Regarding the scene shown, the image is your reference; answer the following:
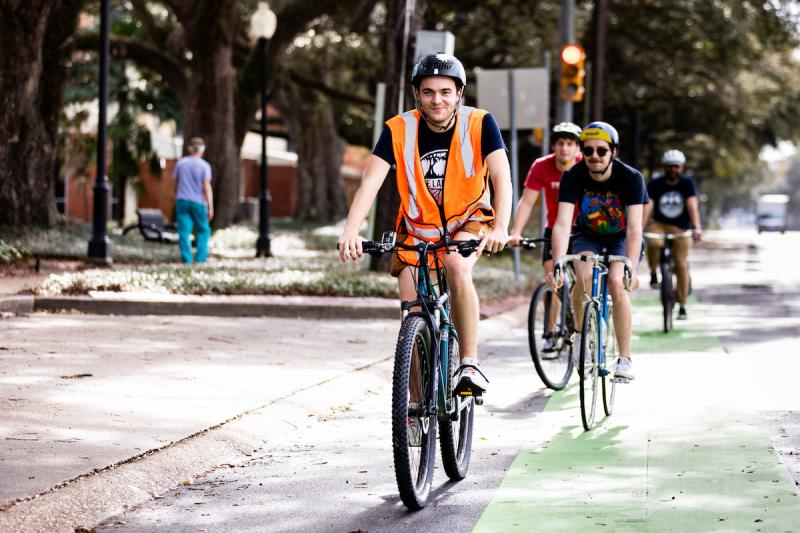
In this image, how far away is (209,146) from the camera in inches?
1172

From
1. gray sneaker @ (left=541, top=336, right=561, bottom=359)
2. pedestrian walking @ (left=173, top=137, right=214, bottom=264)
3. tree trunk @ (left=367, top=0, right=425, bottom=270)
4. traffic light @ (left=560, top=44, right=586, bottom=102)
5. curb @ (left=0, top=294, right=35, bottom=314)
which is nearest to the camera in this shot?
gray sneaker @ (left=541, top=336, right=561, bottom=359)

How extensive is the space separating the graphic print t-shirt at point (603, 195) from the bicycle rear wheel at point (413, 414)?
3.01 meters

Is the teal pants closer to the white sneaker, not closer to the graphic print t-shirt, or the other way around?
the graphic print t-shirt

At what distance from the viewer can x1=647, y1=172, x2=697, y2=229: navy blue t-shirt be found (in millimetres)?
14930

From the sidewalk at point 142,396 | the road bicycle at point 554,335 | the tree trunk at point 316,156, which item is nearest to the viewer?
the sidewalk at point 142,396

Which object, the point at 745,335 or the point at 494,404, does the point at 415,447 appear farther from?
the point at 745,335

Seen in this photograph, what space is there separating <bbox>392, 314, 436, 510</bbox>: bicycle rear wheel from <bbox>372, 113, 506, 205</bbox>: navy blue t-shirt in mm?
719

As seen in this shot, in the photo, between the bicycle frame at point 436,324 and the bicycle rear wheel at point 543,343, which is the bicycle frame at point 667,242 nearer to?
the bicycle rear wheel at point 543,343

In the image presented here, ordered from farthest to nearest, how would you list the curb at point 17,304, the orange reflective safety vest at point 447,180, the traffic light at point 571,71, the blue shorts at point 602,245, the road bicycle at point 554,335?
the traffic light at point 571,71, the curb at point 17,304, the road bicycle at point 554,335, the blue shorts at point 602,245, the orange reflective safety vest at point 447,180

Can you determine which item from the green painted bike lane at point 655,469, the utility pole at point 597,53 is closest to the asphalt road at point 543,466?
the green painted bike lane at point 655,469

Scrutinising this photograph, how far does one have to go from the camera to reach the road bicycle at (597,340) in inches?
325

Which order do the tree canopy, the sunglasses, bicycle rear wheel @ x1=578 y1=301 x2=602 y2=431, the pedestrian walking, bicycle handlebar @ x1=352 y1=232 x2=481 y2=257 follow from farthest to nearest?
1. the tree canopy
2. the pedestrian walking
3. the sunglasses
4. bicycle rear wheel @ x1=578 y1=301 x2=602 y2=431
5. bicycle handlebar @ x1=352 y1=232 x2=481 y2=257

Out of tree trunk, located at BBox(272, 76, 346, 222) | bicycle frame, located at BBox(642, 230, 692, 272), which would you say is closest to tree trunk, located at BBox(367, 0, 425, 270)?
bicycle frame, located at BBox(642, 230, 692, 272)

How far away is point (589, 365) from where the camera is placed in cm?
844
